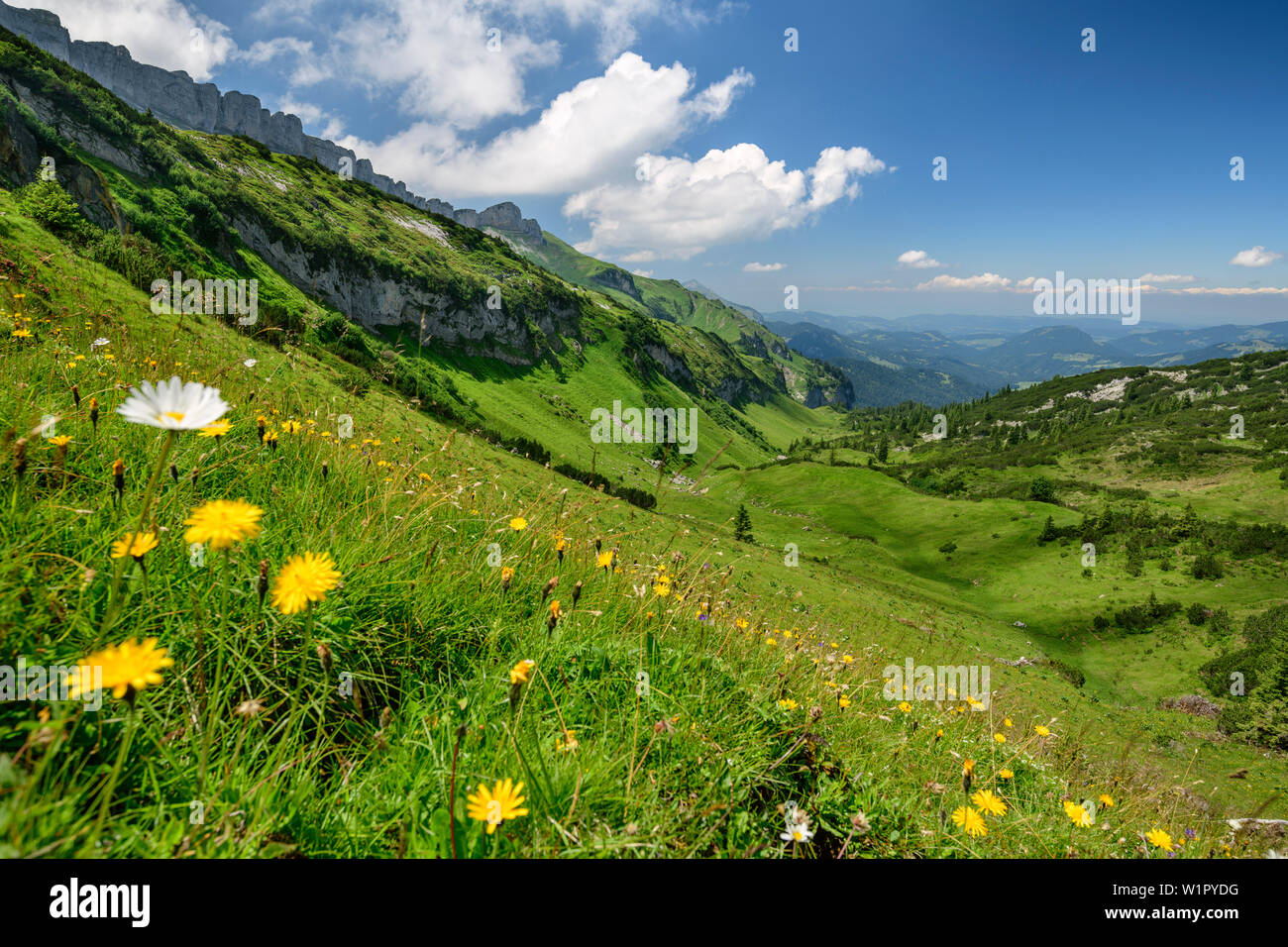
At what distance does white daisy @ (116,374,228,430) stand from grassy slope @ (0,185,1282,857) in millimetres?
590

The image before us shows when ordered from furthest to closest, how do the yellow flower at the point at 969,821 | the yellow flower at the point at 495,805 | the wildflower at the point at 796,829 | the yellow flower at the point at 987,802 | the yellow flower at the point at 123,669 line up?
the yellow flower at the point at 987,802, the yellow flower at the point at 969,821, the wildflower at the point at 796,829, the yellow flower at the point at 495,805, the yellow flower at the point at 123,669

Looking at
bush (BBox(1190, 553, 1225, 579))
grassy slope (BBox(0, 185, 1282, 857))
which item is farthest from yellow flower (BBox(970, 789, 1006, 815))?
bush (BBox(1190, 553, 1225, 579))

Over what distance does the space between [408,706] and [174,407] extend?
147 cm

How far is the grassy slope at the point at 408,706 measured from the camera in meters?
1.56

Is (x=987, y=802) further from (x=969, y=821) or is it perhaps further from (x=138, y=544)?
(x=138, y=544)

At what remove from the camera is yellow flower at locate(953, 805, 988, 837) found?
2512 mm

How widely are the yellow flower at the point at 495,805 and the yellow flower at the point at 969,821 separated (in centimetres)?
232

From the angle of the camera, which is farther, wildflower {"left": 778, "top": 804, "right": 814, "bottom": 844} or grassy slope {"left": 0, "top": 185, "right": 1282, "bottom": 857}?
wildflower {"left": 778, "top": 804, "right": 814, "bottom": 844}

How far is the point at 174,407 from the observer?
1781 millimetres

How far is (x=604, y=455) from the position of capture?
11550cm

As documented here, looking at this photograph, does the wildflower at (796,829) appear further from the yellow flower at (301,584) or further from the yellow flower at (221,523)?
the yellow flower at (221,523)

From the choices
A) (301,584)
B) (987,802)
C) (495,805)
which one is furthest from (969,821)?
(301,584)

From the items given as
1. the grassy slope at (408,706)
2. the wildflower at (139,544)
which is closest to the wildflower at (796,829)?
the grassy slope at (408,706)

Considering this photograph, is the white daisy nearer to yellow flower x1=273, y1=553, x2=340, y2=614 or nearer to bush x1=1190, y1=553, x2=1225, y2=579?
yellow flower x1=273, y1=553, x2=340, y2=614
